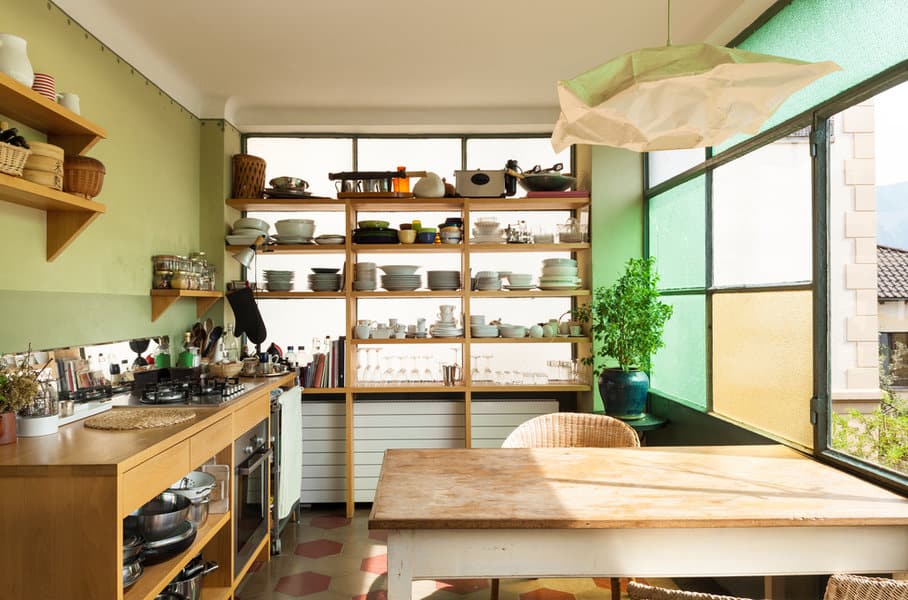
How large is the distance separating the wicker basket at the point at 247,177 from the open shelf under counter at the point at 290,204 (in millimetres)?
82

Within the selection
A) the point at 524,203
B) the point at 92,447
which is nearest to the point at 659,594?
the point at 92,447

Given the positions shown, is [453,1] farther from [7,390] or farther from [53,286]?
[7,390]

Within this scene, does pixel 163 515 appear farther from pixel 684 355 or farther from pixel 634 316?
pixel 684 355

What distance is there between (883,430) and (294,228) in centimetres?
372

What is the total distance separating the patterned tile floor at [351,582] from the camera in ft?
10.6

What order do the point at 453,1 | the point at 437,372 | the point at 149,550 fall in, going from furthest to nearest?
the point at 437,372, the point at 453,1, the point at 149,550

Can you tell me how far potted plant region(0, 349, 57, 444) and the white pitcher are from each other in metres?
1.03

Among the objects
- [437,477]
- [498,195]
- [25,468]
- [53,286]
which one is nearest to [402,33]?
[498,195]

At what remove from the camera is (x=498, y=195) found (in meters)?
4.61

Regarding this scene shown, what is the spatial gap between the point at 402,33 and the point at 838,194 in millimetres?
2300

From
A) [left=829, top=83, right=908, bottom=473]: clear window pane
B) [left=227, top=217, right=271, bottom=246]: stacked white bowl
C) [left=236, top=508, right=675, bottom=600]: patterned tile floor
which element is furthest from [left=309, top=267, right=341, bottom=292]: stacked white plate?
[left=829, top=83, right=908, bottom=473]: clear window pane

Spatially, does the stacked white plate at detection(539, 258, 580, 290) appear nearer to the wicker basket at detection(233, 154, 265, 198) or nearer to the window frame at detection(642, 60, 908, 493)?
the window frame at detection(642, 60, 908, 493)

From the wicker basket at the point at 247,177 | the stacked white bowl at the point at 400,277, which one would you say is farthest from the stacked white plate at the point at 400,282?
the wicker basket at the point at 247,177

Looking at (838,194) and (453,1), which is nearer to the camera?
(838,194)
